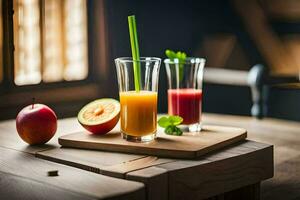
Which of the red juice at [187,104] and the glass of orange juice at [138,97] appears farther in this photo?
the red juice at [187,104]

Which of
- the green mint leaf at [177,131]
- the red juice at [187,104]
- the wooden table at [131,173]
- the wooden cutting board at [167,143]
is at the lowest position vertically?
the wooden table at [131,173]

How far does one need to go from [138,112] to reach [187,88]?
236 millimetres

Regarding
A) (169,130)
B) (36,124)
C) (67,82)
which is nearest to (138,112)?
(169,130)

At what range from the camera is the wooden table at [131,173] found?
1.22 m

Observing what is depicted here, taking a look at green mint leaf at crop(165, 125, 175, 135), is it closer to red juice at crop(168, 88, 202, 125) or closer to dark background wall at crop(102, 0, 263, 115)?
red juice at crop(168, 88, 202, 125)

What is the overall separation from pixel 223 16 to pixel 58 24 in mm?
1270

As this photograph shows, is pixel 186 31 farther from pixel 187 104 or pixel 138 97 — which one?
pixel 138 97

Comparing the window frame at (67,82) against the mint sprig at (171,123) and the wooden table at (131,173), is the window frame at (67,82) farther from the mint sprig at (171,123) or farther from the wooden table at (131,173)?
the mint sprig at (171,123)

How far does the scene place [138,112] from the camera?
1562mm

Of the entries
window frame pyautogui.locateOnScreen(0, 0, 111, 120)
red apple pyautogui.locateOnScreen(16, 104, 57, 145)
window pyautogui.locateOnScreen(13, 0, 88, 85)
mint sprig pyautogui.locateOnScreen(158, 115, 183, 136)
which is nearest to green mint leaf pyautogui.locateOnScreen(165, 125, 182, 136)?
mint sprig pyautogui.locateOnScreen(158, 115, 183, 136)

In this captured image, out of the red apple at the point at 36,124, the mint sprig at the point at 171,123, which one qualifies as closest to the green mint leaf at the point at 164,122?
the mint sprig at the point at 171,123

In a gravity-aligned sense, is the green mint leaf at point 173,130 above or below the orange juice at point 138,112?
below

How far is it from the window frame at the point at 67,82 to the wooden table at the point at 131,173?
204cm

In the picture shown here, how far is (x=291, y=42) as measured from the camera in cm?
431
